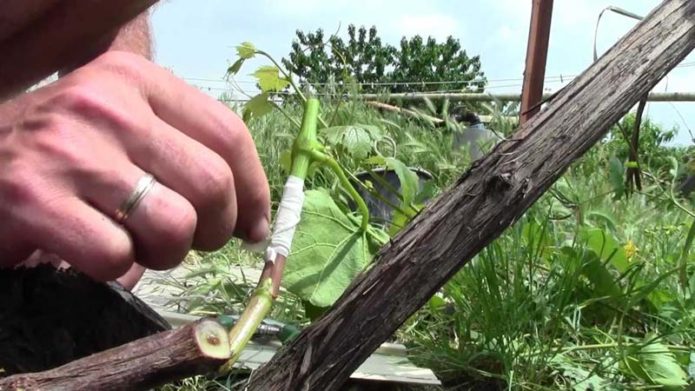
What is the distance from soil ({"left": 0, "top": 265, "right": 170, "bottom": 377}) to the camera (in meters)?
0.49

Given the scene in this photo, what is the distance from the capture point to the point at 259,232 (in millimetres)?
578

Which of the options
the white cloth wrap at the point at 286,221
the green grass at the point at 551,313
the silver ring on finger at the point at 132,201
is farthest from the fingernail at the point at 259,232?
the green grass at the point at 551,313

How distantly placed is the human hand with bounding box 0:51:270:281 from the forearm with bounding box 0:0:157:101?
0.05 m

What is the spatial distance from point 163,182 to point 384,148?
1676mm

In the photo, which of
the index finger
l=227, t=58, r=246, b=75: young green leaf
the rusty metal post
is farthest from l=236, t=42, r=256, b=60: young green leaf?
the rusty metal post

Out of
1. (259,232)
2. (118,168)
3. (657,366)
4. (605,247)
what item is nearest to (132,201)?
(118,168)

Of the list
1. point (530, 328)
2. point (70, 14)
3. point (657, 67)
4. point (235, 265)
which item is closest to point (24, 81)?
point (70, 14)

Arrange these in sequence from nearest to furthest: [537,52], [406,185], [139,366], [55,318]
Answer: [139,366]
[55,318]
[406,185]
[537,52]

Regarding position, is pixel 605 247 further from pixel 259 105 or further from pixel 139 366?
pixel 139 366

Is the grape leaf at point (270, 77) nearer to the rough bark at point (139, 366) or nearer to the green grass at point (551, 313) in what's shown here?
the green grass at point (551, 313)

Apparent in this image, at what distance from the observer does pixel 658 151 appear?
369cm

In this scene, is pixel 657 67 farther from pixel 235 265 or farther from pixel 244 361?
pixel 235 265

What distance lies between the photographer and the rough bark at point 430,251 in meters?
0.50

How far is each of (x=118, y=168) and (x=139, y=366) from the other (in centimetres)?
13
